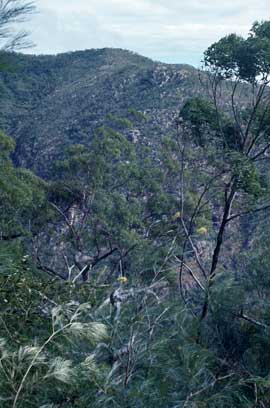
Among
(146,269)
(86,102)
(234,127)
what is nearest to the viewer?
(146,269)

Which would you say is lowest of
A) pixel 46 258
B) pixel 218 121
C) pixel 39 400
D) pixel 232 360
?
pixel 46 258

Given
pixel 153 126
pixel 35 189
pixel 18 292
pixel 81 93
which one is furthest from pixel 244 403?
pixel 81 93

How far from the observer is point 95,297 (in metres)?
6.18

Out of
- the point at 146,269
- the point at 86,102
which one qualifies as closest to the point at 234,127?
the point at 146,269

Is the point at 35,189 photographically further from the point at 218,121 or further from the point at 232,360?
the point at 232,360

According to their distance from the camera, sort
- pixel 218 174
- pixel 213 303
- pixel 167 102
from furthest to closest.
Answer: pixel 167 102 < pixel 218 174 < pixel 213 303

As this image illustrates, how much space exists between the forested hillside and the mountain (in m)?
7.89

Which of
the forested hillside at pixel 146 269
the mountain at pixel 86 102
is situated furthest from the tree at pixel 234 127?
the mountain at pixel 86 102

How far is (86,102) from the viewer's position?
111 ft

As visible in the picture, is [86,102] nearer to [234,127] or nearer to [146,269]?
[234,127]

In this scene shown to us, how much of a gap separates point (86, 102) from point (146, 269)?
26.8 m

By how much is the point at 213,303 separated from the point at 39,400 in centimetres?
316

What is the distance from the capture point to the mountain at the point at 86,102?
26.9 m

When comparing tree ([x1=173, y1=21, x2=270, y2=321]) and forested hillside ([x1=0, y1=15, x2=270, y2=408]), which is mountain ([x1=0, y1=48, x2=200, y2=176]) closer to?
forested hillside ([x1=0, y1=15, x2=270, y2=408])
